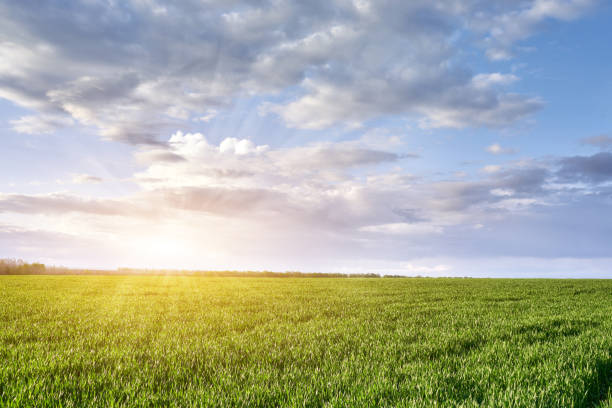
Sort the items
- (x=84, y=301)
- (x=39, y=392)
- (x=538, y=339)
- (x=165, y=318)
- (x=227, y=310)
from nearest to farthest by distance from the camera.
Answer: (x=39, y=392) → (x=538, y=339) → (x=165, y=318) → (x=227, y=310) → (x=84, y=301)

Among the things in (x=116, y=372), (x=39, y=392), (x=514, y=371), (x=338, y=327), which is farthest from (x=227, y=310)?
(x=514, y=371)

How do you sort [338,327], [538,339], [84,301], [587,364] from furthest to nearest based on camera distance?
[84,301] < [338,327] < [538,339] < [587,364]

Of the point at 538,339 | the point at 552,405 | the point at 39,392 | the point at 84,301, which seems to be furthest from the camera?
the point at 84,301

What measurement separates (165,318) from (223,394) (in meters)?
8.70

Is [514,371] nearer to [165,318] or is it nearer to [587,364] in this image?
[587,364]

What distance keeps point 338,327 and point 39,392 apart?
277 inches

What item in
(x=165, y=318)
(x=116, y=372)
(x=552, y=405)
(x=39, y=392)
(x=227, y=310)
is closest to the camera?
(x=552, y=405)

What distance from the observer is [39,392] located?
566cm

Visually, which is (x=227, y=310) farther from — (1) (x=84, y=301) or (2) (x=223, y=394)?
(2) (x=223, y=394)

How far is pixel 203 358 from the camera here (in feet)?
24.2

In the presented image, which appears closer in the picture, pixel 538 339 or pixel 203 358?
pixel 203 358

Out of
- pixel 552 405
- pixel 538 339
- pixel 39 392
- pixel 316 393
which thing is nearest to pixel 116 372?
pixel 39 392

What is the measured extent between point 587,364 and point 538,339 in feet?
10.0

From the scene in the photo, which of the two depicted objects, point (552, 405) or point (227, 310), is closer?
point (552, 405)
